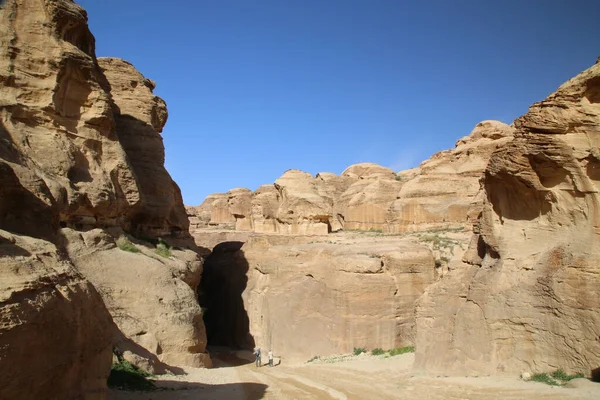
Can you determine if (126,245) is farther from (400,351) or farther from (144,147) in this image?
(400,351)

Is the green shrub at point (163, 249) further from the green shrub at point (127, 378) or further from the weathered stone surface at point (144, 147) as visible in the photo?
the green shrub at point (127, 378)

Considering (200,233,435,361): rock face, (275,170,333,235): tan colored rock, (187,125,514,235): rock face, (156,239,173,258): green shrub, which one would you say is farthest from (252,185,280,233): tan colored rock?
(156,239,173,258): green shrub

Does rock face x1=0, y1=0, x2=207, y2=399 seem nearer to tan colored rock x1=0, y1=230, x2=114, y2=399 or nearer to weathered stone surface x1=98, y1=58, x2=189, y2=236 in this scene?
weathered stone surface x1=98, y1=58, x2=189, y2=236

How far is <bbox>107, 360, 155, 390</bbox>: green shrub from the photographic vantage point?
10492mm

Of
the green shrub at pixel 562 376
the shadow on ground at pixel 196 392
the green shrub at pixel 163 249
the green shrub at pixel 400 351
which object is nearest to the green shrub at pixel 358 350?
the green shrub at pixel 400 351

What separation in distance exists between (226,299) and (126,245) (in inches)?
434

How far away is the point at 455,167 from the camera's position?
34750 millimetres

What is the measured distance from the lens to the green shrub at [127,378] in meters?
10.5

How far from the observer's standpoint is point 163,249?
818 inches

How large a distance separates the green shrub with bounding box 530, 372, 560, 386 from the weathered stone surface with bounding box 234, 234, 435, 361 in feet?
35.6

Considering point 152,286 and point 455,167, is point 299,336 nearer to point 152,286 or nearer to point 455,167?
point 152,286

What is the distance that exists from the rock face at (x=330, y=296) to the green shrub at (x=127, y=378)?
982 centimetres

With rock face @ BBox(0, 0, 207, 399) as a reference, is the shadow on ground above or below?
below

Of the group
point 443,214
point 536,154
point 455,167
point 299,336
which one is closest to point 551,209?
point 536,154
